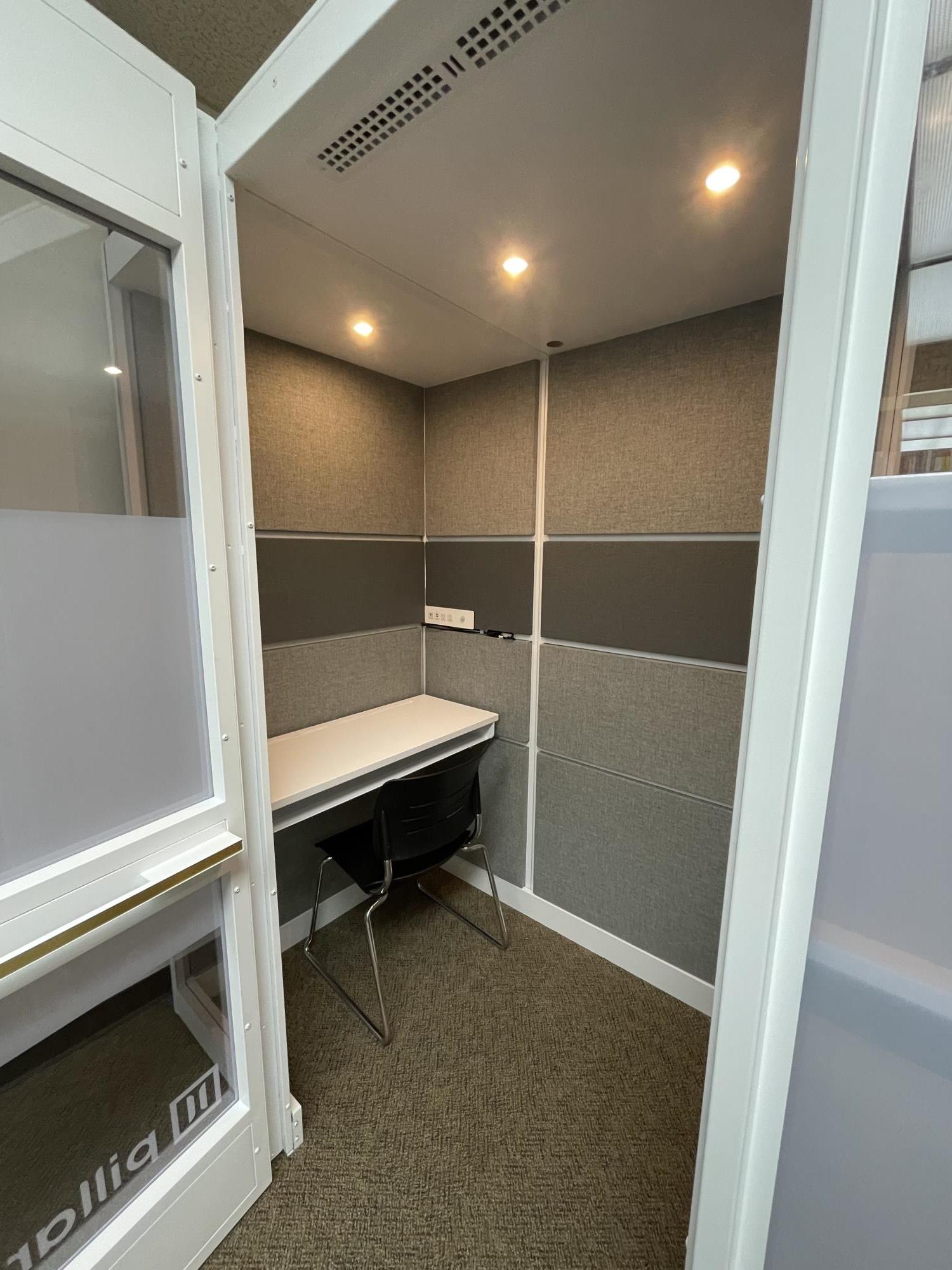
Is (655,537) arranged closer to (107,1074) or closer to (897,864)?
(897,864)

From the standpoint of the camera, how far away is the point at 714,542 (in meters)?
1.52

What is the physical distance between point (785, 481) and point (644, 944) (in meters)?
1.83

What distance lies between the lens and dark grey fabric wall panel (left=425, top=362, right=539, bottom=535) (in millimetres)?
1878

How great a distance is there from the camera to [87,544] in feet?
2.62

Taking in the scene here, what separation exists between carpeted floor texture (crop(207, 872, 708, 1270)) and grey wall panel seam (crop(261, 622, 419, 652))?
1142mm

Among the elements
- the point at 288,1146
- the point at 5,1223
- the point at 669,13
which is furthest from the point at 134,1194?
the point at 669,13

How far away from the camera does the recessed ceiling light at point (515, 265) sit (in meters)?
1.22

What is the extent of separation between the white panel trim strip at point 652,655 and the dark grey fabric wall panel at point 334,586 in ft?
2.17

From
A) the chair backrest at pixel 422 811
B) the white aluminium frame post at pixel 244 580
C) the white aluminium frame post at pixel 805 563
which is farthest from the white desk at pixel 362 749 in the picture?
the white aluminium frame post at pixel 805 563

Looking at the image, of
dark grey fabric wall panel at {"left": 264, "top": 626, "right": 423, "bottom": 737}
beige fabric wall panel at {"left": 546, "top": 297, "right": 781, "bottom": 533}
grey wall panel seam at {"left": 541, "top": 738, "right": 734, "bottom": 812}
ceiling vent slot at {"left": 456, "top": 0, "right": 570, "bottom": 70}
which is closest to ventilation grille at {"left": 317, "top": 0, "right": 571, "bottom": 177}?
ceiling vent slot at {"left": 456, "top": 0, "right": 570, "bottom": 70}

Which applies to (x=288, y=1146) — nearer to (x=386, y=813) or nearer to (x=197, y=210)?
(x=386, y=813)

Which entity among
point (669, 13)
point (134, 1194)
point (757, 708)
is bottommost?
point (134, 1194)

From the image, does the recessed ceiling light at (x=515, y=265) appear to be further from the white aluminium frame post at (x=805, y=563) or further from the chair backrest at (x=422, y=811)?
the chair backrest at (x=422, y=811)

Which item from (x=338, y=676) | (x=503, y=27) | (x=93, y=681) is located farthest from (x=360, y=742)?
(x=503, y=27)
